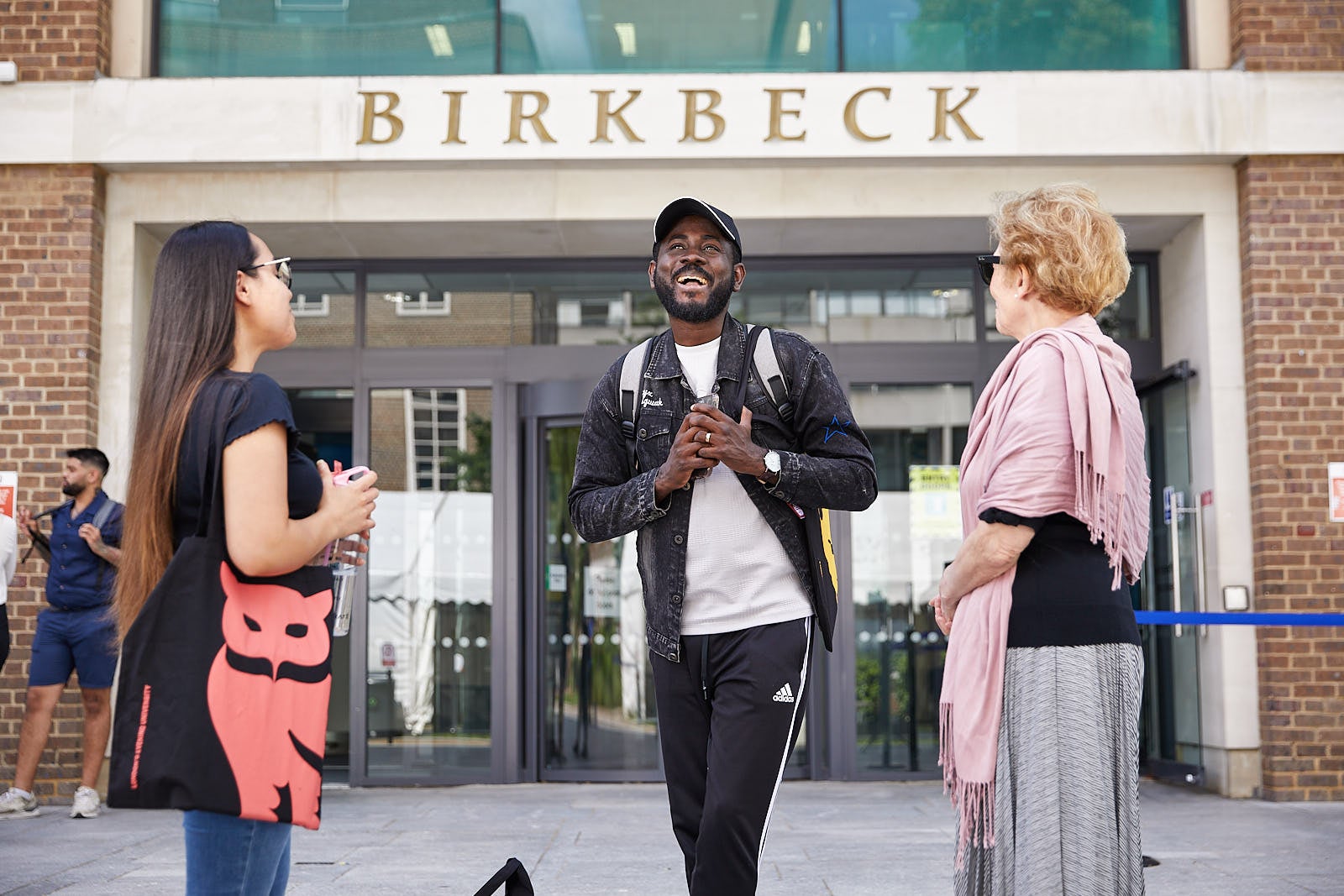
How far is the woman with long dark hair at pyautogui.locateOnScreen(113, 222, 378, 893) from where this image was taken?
2.37 meters

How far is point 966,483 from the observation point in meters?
2.94

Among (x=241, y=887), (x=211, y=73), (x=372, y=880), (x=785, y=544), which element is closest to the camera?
(x=241, y=887)

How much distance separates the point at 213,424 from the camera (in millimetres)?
2408

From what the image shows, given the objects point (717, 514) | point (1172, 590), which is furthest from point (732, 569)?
point (1172, 590)

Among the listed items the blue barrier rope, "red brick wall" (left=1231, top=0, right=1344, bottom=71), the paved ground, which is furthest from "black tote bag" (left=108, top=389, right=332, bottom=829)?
"red brick wall" (left=1231, top=0, right=1344, bottom=71)

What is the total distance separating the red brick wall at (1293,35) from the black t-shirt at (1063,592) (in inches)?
262

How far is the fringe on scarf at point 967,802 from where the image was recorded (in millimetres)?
2770

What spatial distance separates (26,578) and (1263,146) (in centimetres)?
780

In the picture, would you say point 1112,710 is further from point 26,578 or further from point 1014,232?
point 26,578

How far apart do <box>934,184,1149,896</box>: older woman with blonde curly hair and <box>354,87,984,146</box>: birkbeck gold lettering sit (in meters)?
5.74

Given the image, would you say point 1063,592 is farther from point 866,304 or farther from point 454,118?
point 866,304

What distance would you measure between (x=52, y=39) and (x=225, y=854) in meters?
7.51

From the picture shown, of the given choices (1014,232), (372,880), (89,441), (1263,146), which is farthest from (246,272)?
(1263,146)

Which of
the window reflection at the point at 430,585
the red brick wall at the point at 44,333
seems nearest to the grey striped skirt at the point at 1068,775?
the window reflection at the point at 430,585
